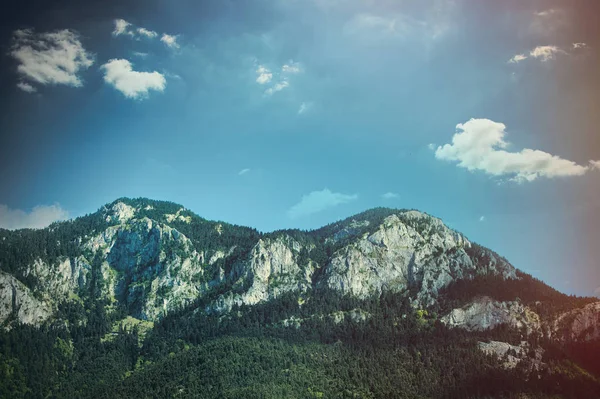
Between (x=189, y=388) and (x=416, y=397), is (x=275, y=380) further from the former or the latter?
(x=416, y=397)

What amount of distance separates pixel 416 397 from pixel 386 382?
41.3ft

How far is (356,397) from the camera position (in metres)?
184

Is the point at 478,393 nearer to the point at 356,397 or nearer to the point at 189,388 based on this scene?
the point at 356,397

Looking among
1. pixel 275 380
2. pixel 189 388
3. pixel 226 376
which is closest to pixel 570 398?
pixel 275 380

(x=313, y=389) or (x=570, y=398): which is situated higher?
(x=313, y=389)

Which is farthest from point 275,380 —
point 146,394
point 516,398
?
point 516,398

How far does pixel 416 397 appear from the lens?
190 metres

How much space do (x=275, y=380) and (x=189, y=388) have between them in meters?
31.9

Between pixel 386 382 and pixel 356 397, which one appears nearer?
pixel 356 397

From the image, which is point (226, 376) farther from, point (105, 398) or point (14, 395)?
point (14, 395)

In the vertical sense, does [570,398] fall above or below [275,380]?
below

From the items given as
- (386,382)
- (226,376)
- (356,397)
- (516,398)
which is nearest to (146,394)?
(226,376)

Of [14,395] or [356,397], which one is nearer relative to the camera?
[356,397]

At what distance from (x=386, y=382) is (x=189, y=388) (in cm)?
7440
